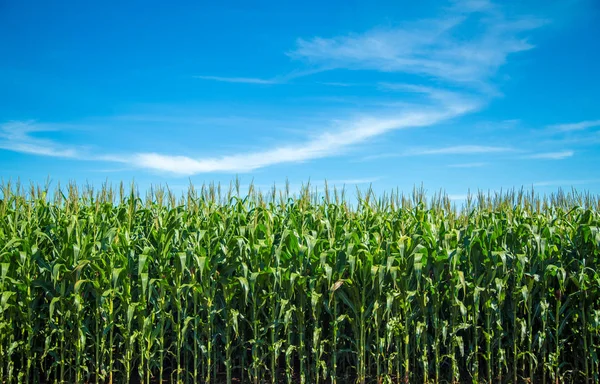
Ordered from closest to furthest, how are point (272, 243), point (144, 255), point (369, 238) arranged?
point (144, 255) → point (272, 243) → point (369, 238)

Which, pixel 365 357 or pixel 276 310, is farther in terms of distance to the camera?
pixel 365 357

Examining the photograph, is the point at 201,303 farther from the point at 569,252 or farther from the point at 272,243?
the point at 569,252

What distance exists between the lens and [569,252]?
7.34 metres

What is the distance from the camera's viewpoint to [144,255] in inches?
254

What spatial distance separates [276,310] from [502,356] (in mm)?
3121

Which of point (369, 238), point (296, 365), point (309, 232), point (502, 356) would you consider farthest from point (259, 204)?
point (502, 356)

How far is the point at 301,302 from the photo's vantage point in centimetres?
656

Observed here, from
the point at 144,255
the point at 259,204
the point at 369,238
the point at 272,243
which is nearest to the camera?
the point at 144,255

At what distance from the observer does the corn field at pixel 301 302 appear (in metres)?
6.52

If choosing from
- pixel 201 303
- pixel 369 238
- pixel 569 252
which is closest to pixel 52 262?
pixel 201 303

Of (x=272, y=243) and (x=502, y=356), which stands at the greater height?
(x=272, y=243)

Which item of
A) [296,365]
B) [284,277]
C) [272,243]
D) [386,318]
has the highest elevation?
[272,243]

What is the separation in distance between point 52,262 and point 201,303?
6.87 ft

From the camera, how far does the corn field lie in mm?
6516
